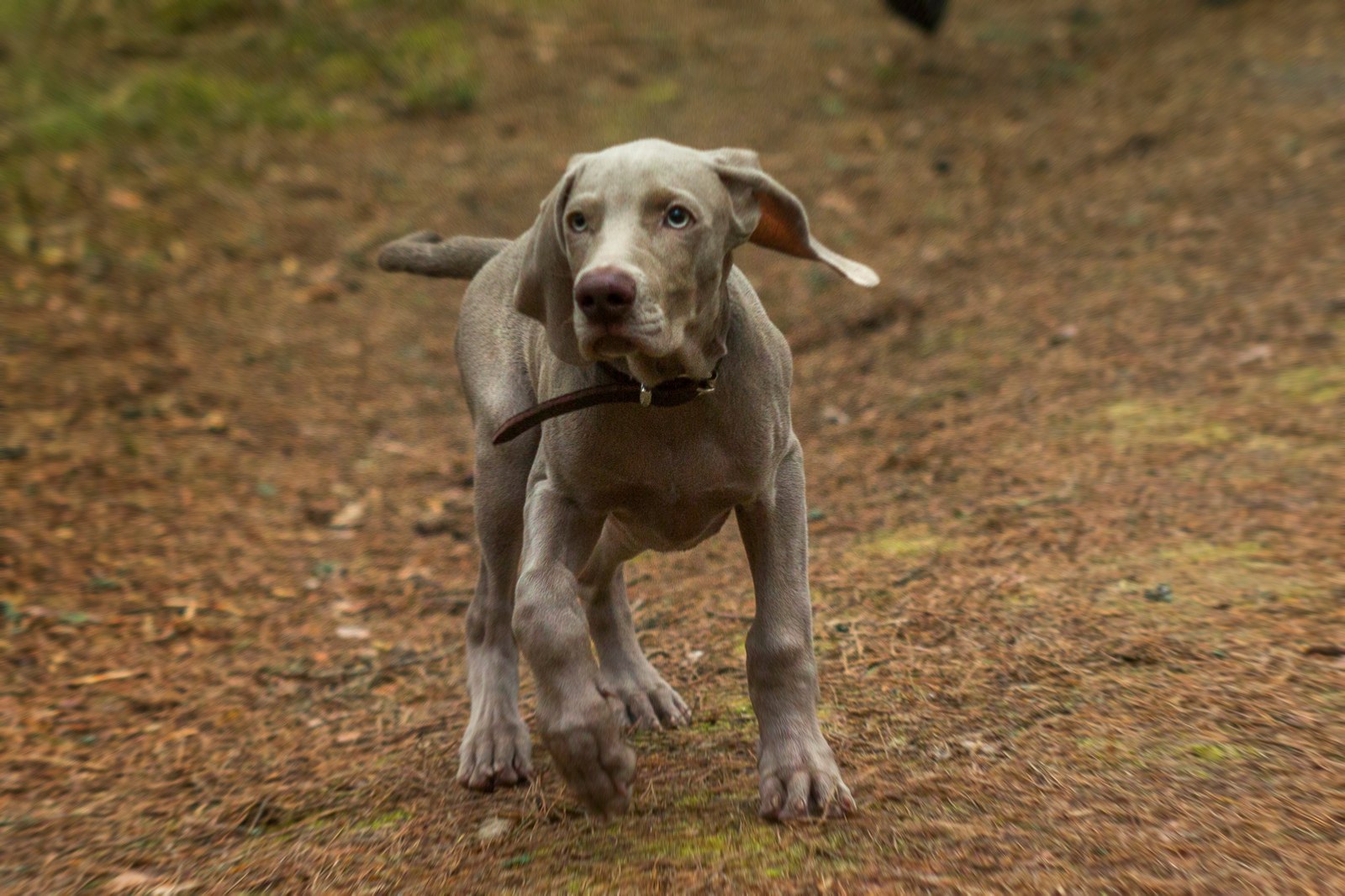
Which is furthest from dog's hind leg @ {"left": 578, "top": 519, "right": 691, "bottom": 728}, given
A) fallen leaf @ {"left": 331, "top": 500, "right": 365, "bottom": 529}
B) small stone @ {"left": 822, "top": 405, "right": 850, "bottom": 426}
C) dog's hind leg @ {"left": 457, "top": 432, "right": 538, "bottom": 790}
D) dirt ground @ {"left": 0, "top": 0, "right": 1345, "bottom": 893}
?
small stone @ {"left": 822, "top": 405, "right": 850, "bottom": 426}

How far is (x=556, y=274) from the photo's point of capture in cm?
316

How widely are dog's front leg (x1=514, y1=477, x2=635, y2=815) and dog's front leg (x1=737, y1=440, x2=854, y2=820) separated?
1.22 feet

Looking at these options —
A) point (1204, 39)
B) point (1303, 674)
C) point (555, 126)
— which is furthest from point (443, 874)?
point (1204, 39)

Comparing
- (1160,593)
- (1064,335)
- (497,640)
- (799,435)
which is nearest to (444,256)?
(497,640)

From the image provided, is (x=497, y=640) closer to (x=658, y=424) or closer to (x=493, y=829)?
(x=493, y=829)

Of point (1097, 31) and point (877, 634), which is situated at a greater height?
point (1097, 31)

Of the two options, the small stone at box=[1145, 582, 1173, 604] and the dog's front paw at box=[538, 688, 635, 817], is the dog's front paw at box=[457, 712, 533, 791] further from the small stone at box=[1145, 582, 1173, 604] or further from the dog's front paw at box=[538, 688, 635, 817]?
the small stone at box=[1145, 582, 1173, 604]

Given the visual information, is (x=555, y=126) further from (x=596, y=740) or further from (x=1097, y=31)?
(x=596, y=740)

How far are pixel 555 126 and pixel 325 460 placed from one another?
14.3ft

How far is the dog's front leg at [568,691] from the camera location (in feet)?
9.96

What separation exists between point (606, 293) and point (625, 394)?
47 centimetres

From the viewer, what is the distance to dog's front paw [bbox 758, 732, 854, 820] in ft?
10.3

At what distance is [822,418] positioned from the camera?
737 centimetres

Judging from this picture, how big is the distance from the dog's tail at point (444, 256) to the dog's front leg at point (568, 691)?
1522 mm
